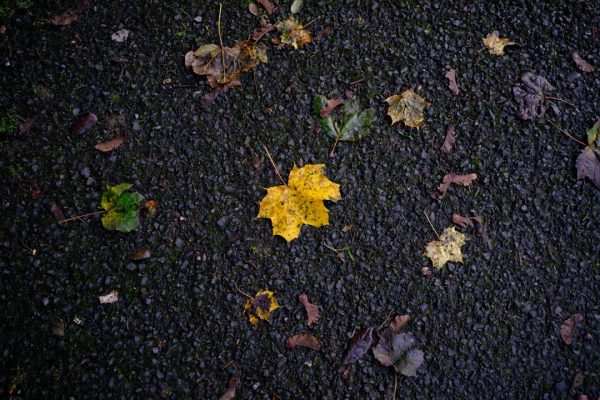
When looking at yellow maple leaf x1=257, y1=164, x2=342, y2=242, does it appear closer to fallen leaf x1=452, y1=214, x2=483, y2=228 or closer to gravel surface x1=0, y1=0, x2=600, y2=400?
gravel surface x1=0, y1=0, x2=600, y2=400

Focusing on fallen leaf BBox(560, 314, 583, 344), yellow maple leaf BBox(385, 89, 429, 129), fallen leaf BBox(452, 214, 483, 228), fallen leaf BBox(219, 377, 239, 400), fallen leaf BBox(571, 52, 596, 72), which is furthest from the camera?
fallen leaf BBox(571, 52, 596, 72)

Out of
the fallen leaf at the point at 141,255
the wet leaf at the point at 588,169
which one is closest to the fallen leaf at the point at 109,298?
the fallen leaf at the point at 141,255

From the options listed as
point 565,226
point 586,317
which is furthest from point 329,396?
point 565,226

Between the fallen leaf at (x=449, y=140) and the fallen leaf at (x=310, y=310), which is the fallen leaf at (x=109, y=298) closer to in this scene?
the fallen leaf at (x=310, y=310)

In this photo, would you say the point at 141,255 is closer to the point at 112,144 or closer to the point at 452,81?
the point at 112,144

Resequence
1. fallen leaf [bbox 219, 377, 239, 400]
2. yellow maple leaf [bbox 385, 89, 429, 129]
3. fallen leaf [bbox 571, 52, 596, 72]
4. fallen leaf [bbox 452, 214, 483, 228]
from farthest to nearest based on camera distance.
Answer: fallen leaf [bbox 571, 52, 596, 72], yellow maple leaf [bbox 385, 89, 429, 129], fallen leaf [bbox 452, 214, 483, 228], fallen leaf [bbox 219, 377, 239, 400]

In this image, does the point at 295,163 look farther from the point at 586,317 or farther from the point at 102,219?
the point at 586,317

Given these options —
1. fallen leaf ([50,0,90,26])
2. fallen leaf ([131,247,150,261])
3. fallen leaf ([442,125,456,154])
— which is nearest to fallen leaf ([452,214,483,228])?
fallen leaf ([442,125,456,154])
